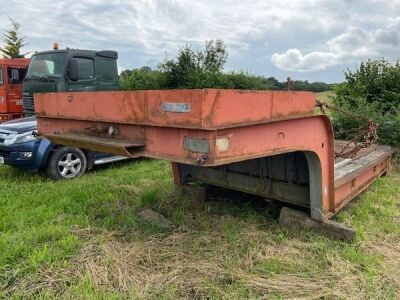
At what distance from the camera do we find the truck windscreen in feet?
23.7

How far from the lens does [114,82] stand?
26.4 ft

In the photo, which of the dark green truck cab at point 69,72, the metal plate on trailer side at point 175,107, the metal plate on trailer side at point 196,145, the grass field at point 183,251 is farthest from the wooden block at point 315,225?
the dark green truck cab at point 69,72

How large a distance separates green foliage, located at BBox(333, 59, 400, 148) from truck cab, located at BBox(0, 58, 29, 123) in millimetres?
7538

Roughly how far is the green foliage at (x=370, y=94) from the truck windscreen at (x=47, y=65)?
5.45m

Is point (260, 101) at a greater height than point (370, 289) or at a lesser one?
greater

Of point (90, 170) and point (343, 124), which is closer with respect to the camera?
point (90, 170)

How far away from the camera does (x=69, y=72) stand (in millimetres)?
7121

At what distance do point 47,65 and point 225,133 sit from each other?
248 inches

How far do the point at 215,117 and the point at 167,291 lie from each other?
120 cm

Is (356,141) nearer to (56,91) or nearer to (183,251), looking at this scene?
(183,251)

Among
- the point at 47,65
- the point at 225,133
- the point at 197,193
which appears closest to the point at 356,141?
the point at 197,193

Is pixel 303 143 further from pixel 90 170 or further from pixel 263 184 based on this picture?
pixel 90 170

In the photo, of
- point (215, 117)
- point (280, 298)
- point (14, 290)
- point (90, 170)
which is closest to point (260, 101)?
point (215, 117)

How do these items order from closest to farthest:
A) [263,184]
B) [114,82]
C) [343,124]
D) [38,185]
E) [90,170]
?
[263,184] < [38,185] < [90,170] < [343,124] < [114,82]
